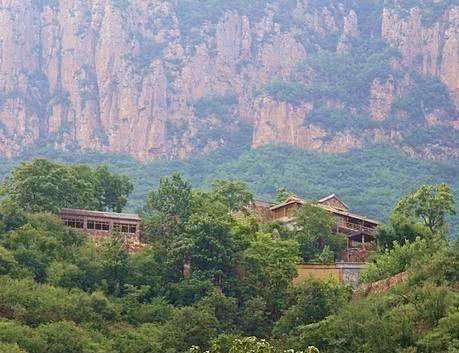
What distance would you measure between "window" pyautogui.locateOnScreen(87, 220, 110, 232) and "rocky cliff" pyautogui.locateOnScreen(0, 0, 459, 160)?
43.7 meters

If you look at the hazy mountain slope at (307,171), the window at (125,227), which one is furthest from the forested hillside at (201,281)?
the hazy mountain slope at (307,171)

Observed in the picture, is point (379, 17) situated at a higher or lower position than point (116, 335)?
higher

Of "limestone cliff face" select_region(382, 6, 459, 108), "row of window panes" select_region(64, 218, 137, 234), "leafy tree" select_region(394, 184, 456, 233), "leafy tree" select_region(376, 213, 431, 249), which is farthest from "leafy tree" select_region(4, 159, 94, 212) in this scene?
"limestone cliff face" select_region(382, 6, 459, 108)

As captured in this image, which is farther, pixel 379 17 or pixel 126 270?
pixel 379 17

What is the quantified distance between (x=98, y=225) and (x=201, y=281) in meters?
9.21

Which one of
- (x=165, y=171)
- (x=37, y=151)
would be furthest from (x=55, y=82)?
(x=165, y=171)

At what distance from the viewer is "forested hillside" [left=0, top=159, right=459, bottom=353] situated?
1453 inches

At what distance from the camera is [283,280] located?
144 ft

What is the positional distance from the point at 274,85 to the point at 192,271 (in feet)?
187

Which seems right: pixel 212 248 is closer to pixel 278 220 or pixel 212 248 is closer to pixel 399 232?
pixel 399 232

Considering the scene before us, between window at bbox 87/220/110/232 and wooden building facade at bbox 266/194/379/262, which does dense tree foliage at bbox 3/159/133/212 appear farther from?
wooden building facade at bbox 266/194/379/262

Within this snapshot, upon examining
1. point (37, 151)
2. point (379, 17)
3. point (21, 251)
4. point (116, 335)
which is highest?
point (379, 17)

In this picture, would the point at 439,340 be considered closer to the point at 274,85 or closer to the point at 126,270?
the point at 126,270

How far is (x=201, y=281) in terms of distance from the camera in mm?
44594
